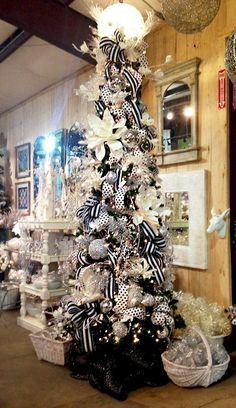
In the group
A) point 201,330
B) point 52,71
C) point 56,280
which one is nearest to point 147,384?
point 201,330

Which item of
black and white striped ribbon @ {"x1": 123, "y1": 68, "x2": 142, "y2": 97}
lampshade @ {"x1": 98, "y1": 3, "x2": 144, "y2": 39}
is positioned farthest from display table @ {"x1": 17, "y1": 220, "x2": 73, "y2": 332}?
lampshade @ {"x1": 98, "y1": 3, "x2": 144, "y2": 39}

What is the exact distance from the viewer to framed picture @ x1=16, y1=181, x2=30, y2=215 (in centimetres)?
573

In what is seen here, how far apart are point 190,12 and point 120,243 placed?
1446 millimetres

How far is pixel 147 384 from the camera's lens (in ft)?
7.88

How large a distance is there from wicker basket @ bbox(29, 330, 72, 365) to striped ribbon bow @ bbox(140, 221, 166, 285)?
2.63 feet

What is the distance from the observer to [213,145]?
3.11m

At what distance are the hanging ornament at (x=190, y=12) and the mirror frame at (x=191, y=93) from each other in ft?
2.93

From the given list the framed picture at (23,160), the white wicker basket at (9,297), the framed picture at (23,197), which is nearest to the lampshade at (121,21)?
the white wicker basket at (9,297)

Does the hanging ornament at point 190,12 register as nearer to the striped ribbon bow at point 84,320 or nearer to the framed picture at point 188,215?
the framed picture at point 188,215

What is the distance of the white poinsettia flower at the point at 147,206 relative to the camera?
2.55 m

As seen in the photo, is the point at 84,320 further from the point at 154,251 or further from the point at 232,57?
the point at 232,57

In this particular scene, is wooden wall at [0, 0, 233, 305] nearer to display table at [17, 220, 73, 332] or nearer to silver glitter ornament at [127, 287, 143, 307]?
silver glitter ornament at [127, 287, 143, 307]

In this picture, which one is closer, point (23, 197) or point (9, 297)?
→ point (9, 297)

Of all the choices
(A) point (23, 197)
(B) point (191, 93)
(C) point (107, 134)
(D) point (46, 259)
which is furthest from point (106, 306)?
(A) point (23, 197)
